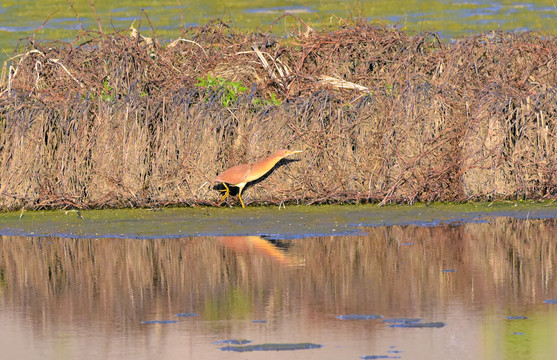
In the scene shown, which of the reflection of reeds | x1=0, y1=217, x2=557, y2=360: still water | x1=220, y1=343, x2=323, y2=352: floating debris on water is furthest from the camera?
the reflection of reeds

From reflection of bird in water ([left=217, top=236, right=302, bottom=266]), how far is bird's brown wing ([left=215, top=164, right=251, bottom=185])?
1.96 m

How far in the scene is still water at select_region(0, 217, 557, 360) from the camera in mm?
6543

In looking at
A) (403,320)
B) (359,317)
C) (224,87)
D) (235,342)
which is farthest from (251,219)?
(235,342)

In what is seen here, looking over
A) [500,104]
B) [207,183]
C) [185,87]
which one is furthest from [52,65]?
[500,104]

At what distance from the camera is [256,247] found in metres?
10.1

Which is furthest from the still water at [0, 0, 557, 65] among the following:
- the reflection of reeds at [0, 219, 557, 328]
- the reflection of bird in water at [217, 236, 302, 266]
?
the reflection of reeds at [0, 219, 557, 328]

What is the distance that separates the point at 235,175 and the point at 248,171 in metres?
0.17

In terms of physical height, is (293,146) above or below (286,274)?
above

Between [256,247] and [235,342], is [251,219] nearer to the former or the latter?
[256,247]

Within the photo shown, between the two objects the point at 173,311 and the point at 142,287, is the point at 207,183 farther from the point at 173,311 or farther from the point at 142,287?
the point at 173,311

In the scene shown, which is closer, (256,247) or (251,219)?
(256,247)

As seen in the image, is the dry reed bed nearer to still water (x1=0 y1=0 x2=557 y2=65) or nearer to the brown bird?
the brown bird

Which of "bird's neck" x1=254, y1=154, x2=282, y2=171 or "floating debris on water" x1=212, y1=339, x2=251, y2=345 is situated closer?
"floating debris on water" x1=212, y1=339, x2=251, y2=345

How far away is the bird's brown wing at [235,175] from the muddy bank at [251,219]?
1.31ft
